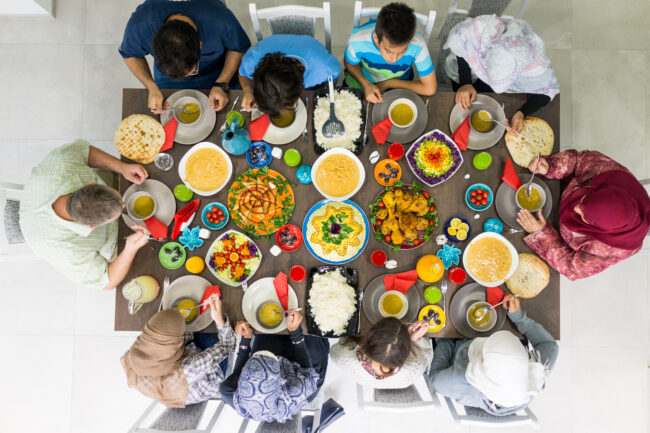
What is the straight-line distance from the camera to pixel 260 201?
2068 mm

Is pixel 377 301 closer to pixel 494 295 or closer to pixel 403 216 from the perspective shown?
pixel 403 216

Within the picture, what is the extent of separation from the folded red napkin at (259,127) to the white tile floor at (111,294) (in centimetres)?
133

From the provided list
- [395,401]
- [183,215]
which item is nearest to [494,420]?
[395,401]

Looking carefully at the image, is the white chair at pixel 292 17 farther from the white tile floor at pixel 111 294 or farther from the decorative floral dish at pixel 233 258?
the decorative floral dish at pixel 233 258

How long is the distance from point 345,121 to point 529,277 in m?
1.32

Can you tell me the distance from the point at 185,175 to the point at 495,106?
1.80 m

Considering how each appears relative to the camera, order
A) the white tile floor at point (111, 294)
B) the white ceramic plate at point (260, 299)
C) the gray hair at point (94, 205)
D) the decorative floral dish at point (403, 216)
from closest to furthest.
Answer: the gray hair at point (94, 205) < the decorative floral dish at point (403, 216) < the white ceramic plate at point (260, 299) < the white tile floor at point (111, 294)

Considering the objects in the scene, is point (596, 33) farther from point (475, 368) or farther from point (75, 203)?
point (75, 203)

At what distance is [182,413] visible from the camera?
2262 mm

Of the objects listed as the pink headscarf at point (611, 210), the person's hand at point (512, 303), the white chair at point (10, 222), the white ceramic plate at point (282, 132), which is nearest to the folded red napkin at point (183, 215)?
the white ceramic plate at point (282, 132)

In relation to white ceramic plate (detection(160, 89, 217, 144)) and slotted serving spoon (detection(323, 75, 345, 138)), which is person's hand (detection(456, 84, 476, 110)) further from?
white ceramic plate (detection(160, 89, 217, 144))

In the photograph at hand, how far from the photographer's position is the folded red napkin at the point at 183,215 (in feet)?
6.90

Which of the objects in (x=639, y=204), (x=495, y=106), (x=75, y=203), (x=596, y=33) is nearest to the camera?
(x=75, y=203)

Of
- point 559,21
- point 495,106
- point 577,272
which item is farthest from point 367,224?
point 559,21
